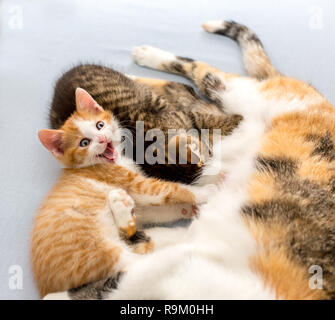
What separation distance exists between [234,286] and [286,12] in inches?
69.3

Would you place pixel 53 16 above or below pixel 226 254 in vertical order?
above

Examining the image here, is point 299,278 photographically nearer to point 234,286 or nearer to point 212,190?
point 234,286

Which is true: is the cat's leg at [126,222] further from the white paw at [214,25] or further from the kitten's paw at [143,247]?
the white paw at [214,25]

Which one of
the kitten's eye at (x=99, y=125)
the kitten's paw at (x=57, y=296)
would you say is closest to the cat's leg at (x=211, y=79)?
the kitten's eye at (x=99, y=125)

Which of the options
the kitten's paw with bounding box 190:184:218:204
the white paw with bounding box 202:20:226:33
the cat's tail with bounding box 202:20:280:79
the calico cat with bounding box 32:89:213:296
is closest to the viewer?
the calico cat with bounding box 32:89:213:296

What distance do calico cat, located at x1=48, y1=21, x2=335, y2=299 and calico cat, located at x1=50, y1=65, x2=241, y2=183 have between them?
16cm

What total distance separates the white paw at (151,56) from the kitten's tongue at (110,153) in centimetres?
60

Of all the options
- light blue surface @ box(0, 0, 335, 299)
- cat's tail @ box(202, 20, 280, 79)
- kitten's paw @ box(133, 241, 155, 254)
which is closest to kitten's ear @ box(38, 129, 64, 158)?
light blue surface @ box(0, 0, 335, 299)

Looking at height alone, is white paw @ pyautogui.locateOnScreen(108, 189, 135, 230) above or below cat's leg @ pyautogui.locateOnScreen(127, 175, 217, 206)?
below

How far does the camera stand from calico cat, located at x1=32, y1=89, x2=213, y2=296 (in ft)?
4.28

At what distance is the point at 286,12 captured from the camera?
2113mm

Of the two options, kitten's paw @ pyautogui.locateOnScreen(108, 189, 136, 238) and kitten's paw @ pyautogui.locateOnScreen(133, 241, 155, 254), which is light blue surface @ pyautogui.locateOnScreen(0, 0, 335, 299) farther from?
kitten's paw @ pyautogui.locateOnScreen(133, 241, 155, 254)

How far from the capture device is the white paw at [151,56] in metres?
1.95
